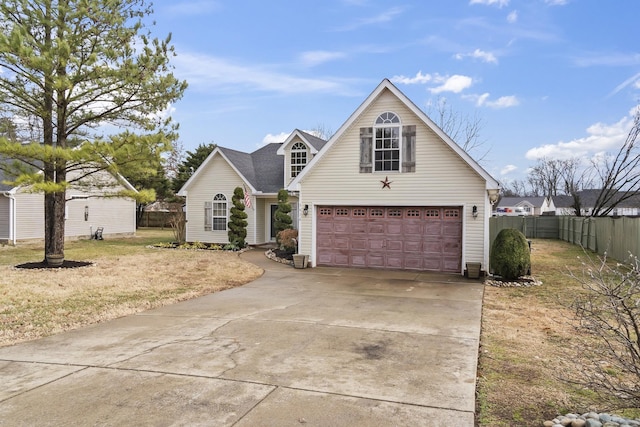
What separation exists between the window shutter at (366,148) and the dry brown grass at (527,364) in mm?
5971

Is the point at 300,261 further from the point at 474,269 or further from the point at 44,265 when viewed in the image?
the point at 44,265

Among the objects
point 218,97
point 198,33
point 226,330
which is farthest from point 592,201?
point 226,330

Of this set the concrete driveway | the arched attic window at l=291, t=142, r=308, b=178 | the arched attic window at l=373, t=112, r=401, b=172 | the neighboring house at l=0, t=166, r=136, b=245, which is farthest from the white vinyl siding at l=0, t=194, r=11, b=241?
the arched attic window at l=373, t=112, r=401, b=172

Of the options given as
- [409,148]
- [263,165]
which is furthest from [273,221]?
[409,148]

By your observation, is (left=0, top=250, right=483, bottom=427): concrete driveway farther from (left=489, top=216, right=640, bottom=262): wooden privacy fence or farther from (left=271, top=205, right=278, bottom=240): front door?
(left=271, top=205, right=278, bottom=240): front door

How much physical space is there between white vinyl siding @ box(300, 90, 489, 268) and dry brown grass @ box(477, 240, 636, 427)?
12.6ft

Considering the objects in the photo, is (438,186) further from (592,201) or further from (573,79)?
(592,201)

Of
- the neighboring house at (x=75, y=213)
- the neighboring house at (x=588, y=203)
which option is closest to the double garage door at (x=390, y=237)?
the neighboring house at (x=75, y=213)

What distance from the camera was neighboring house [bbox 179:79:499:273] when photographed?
1374 centimetres

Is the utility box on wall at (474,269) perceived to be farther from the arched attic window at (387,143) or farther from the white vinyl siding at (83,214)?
the white vinyl siding at (83,214)

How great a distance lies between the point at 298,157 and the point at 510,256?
38.6 feet

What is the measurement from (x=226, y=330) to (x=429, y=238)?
8824 millimetres

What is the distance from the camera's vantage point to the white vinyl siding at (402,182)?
44.9 feet

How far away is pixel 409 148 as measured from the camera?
14305mm
